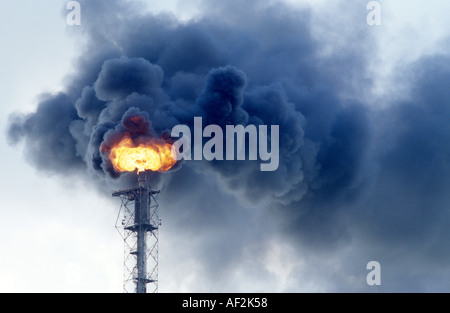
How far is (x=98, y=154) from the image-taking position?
5984 inches

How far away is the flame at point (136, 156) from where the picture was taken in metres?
148

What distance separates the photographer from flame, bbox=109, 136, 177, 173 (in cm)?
14750

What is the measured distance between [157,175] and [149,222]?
33.0 feet

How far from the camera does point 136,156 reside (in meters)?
148
